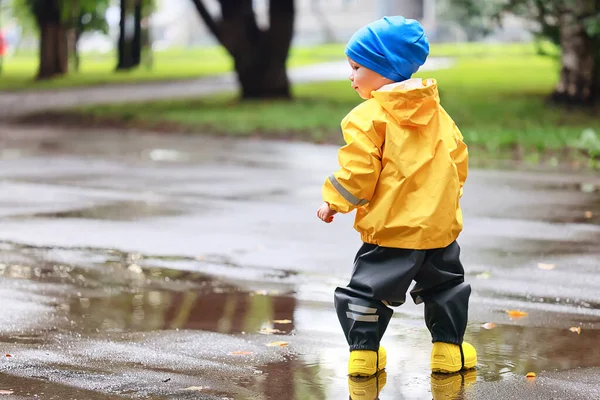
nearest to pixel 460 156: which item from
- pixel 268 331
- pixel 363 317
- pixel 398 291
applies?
pixel 398 291

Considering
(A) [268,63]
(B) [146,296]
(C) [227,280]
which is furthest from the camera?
(A) [268,63]

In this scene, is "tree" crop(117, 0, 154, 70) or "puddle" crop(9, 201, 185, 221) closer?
"puddle" crop(9, 201, 185, 221)

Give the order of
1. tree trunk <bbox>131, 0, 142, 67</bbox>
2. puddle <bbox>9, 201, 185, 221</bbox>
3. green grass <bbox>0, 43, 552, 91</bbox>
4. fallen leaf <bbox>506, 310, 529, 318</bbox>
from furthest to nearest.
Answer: tree trunk <bbox>131, 0, 142, 67</bbox>
green grass <bbox>0, 43, 552, 91</bbox>
puddle <bbox>9, 201, 185, 221</bbox>
fallen leaf <bbox>506, 310, 529, 318</bbox>

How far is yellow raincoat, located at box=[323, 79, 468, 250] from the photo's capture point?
15.5 ft

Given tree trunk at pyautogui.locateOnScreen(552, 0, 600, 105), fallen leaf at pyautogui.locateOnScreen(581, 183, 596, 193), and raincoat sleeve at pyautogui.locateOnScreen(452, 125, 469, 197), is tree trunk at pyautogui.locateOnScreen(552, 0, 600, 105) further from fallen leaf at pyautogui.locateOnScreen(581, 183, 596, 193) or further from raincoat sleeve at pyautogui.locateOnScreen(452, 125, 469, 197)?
raincoat sleeve at pyautogui.locateOnScreen(452, 125, 469, 197)

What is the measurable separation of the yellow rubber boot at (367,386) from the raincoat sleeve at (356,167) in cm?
76

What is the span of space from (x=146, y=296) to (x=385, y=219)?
237 centimetres

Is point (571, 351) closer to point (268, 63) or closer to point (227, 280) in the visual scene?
point (227, 280)

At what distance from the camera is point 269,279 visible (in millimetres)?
7270

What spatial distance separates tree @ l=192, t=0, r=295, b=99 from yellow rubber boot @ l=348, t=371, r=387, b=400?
1867 centimetres

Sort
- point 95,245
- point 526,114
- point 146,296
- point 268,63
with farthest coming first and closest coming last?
1. point 268,63
2. point 526,114
3. point 95,245
4. point 146,296

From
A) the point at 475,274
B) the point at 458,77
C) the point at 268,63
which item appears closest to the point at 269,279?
the point at 475,274

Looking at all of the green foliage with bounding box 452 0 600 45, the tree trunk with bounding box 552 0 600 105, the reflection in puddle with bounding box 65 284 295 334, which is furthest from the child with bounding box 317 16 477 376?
the tree trunk with bounding box 552 0 600 105

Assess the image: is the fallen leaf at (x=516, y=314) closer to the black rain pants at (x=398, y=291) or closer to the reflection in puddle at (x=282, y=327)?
the reflection in puddle at (x=282, y=327)
